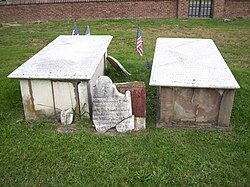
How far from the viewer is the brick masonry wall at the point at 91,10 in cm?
1323

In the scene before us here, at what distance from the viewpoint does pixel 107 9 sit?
13367 millimetres

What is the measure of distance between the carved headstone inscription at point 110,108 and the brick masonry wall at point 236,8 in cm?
1048

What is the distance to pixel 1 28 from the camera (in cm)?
1218

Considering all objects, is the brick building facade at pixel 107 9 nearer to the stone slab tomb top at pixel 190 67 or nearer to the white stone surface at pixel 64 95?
the stone slab tomb top at pixel 190 67

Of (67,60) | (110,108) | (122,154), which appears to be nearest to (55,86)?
(67,60)

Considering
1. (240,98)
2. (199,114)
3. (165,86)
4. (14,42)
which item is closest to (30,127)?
(165,86)

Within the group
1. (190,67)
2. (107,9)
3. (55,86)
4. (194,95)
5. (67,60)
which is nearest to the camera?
(194,95)

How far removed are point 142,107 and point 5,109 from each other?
2.45 metres

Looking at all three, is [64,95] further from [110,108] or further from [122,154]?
[122,154]

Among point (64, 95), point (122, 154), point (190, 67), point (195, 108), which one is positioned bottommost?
point (122, 154)

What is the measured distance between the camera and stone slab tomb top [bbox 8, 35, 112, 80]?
4.59m

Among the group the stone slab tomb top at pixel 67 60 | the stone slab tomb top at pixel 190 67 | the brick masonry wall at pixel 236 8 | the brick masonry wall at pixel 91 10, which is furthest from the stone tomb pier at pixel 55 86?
the brick masonry wall at pixel 236 8

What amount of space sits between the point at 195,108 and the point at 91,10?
9904 millimetres

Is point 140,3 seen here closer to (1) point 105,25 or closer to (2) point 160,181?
(1) point 105,25
